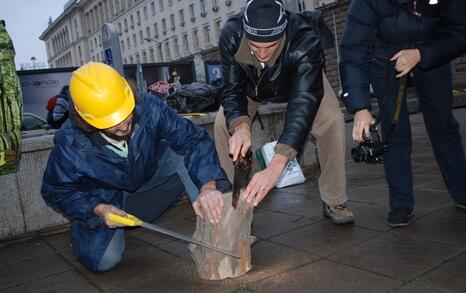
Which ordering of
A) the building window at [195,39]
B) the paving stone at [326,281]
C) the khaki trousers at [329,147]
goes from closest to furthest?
1. the paving stone at [326,281]
2. the khaki trousers at [329,147]
3. the building window at [195,39]

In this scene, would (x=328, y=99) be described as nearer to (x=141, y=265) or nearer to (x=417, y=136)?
(x=141, y=265)

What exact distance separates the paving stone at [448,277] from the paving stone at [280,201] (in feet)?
5.88

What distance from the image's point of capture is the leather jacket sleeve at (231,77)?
9.82ft

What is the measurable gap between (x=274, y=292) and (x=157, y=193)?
1294mm

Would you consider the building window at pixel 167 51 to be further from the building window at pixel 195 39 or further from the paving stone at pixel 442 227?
the paving stone at pixel 442 227

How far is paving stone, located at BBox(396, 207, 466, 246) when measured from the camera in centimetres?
276

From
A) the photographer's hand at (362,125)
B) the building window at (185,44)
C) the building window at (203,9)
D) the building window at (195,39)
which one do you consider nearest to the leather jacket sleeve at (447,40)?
the photographer's hand at (362,125)

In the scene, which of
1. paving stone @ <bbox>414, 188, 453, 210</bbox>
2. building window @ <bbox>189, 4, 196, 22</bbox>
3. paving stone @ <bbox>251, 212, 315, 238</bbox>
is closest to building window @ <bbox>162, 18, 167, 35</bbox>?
building window @ <bbox>189, 4, 196, 22</bbox>

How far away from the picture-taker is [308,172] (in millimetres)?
5473

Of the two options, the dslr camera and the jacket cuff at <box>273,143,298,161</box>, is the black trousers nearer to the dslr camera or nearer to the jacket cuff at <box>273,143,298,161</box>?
the dslr camera

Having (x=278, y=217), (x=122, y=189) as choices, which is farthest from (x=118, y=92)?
(x=278, y=217)

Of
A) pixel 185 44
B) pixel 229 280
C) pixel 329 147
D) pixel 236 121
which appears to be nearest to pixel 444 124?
pixel 329 147

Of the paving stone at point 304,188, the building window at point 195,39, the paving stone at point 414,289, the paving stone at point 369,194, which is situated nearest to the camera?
the paving stone at point 414,289

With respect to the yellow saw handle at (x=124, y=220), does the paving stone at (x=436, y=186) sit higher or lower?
lower
